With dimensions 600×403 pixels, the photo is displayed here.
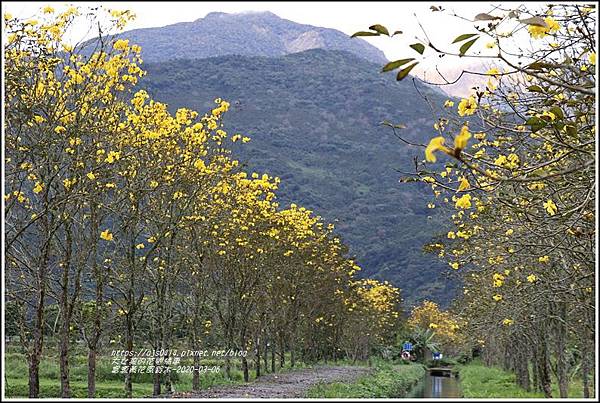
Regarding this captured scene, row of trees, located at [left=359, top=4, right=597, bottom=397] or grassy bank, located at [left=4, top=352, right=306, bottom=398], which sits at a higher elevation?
row of trees, located at [left=359, top=4, right=597, bottom=397]

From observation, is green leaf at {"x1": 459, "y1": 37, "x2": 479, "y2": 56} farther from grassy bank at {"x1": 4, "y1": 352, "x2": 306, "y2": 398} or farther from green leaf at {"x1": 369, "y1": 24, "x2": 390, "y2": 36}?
grassy bank at {"x1": 4, "y1": 352, "x2": 306, "y2": 398}

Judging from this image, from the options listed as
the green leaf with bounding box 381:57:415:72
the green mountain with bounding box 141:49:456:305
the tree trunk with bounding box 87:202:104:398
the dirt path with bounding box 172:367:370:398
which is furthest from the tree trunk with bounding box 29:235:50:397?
the green mountain with bounding box 141:49:456:305

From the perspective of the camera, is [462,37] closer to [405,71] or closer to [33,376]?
[405,71]

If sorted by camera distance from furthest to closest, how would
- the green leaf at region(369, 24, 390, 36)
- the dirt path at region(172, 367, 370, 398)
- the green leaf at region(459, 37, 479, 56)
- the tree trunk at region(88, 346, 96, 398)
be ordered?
1. the dirt path at region(172, 367, 370, 398)
2. the tree trunk at region(88, 346, 96, 398)
3. the green leaf at region(459, 37, 479, 56)
4. the green leaf at region(369, 24, 390, 36)

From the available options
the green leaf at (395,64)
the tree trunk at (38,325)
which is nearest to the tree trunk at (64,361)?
the tree trunk at (38,325)

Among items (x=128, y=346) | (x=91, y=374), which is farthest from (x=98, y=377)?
(x=91, y=374)

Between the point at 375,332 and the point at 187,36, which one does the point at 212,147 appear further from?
the point at 187,36
